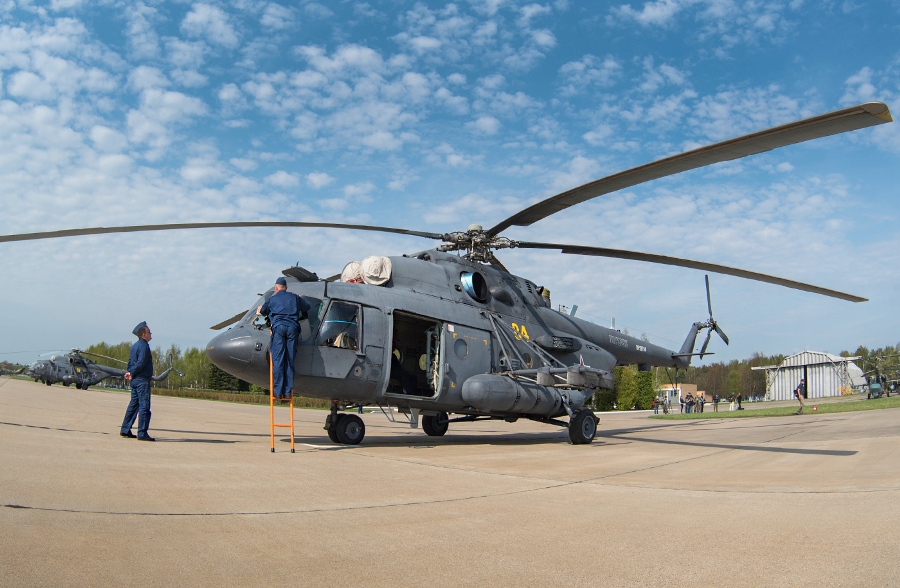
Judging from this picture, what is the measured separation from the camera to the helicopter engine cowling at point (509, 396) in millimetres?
10234

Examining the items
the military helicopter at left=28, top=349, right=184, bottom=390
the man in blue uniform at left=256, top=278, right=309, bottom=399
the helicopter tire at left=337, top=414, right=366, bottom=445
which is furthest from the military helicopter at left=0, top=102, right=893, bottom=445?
the military helicopter at left=28, top=349, right=184, bottom=390

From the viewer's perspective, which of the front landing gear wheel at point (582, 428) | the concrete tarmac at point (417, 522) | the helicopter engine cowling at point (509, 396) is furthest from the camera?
the front landing gear wheel at point (582, 428)

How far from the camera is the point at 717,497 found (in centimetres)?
481

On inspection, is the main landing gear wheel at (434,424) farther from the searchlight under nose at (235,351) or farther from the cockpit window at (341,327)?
the searchlight under nose at (235,351)

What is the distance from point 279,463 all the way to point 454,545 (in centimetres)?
355

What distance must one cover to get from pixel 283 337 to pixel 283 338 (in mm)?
14

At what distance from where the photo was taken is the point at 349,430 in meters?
9.25

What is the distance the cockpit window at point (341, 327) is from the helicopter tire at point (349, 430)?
1171 millimetres

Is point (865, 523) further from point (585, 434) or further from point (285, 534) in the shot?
point (585, 434)

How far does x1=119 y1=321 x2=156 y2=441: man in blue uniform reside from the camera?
7840 millimetres

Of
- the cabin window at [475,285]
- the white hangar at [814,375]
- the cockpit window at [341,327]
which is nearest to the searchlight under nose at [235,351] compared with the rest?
the cockpit window at [341,327]

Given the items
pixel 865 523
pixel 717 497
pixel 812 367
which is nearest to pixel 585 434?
pixel 717 497

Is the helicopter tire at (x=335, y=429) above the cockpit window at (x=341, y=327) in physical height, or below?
below

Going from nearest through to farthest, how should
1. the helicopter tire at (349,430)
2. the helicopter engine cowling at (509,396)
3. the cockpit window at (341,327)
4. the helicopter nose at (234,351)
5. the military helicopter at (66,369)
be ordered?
1. the helicopter nose at (234,351)
2. the cockpit window at (341,327)
3. the helicopter tire at (349,430)
4. the helicopter engine cowling at (509,396)
5. the military helicopter at (66,369)
